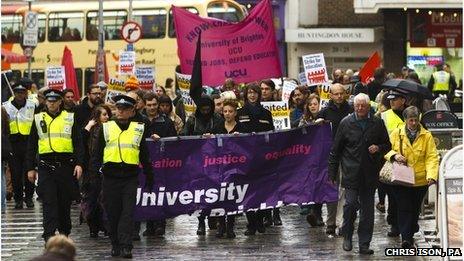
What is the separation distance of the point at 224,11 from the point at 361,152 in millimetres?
29484

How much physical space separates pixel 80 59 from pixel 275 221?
29.0 metres

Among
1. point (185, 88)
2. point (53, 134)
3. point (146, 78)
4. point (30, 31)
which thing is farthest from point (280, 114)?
point (30, 31)

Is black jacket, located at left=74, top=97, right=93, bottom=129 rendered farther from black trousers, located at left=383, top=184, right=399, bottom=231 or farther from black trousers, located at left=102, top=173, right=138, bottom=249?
black trousers, located at left=383, top=184, right=399, bottom=231

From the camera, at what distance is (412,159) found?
15281mm

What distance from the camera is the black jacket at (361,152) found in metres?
15.2

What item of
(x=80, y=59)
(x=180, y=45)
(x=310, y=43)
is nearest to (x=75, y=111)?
(x=180, y=45)

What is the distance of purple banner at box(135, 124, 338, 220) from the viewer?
674 inches

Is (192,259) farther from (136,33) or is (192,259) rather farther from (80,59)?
(80,59)

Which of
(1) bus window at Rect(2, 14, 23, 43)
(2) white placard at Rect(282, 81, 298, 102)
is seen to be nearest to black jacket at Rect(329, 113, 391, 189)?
(2) white placard at Rect(282, 81, 298, 102)

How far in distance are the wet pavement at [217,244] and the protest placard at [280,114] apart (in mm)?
1271

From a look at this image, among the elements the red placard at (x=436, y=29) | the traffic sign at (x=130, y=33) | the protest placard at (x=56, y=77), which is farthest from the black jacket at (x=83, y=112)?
the red placard at (x=436, y=29)

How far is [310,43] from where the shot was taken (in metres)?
53.1

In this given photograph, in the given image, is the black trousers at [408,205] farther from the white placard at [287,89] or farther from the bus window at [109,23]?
the bus window at [109,23]

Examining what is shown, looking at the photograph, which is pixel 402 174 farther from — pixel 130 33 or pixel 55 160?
pixel 130 33
